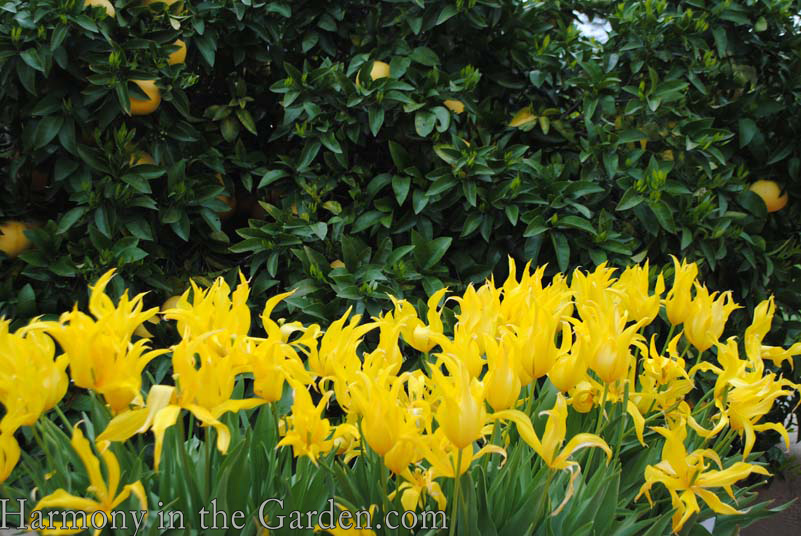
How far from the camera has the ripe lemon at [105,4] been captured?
147 centimetres

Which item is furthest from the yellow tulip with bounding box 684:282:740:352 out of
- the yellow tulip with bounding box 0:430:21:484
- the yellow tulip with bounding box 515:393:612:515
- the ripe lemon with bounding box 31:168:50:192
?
the ripe lemon with bounding box 31:168:50:192

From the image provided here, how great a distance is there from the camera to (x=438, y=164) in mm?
1717

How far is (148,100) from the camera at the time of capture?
155 cm

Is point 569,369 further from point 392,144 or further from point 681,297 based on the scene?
point 392,144

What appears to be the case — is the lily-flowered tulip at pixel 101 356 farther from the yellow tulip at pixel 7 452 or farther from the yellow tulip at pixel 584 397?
the yellow tulip at pixel 584 397

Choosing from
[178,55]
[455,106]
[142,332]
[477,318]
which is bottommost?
[142,332]

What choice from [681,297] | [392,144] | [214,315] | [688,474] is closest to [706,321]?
[681,297]

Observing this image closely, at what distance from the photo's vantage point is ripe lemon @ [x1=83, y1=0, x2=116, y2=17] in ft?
4.83

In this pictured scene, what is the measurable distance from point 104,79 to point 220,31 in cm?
35

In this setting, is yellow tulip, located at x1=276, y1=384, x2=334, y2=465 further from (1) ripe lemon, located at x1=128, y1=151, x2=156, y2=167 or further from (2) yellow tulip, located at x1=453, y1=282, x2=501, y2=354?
(1) ripe lemon, located at x1=128, y1=151, x2=156, y2=167

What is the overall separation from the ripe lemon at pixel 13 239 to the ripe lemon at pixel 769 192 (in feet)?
5.68

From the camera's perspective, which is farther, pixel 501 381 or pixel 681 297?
pixel 681 297

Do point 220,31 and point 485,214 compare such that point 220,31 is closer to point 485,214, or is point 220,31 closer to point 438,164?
point 438,164

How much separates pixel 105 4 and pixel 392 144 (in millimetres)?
667
